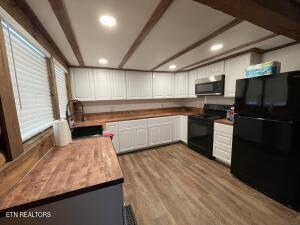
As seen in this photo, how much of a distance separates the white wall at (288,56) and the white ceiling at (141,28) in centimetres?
20

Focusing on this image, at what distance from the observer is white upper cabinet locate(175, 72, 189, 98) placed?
4066 mm

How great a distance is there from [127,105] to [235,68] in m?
2.79

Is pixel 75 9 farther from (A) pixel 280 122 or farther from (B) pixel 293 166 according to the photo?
(B) pixel 293 166

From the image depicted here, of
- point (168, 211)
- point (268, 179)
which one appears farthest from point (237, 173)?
point (168, 211)

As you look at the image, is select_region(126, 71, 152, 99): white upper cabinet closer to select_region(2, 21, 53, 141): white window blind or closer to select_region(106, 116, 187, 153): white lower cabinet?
select_region(106, 116, 187, 153): white lower cabinet

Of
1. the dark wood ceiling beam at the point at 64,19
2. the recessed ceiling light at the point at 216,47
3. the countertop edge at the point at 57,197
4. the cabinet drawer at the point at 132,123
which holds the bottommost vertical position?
the cabinet drawer at the point at 132,123

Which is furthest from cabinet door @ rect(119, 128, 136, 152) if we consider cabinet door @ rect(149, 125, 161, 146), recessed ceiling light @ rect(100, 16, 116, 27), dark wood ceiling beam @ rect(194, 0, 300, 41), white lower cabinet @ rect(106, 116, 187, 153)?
dark wood ceiling beam @ rect(194, 0, 300, 41)

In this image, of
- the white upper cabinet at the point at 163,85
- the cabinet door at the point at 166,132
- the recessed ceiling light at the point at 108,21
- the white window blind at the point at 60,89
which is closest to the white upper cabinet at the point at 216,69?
the white upper cabinet at the point at 163,85

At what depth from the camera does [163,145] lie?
12.8 ft

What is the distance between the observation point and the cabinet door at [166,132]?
3762 millimetres

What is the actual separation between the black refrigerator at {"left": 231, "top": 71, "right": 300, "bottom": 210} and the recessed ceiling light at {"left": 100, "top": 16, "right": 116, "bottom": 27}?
6.54ft

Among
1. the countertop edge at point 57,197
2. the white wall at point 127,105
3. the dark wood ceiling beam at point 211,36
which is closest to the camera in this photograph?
the countertop edge at point 57,197

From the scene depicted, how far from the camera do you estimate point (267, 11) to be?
1.01 meters

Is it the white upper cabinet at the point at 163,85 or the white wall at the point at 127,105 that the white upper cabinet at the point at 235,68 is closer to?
the white upper cabinet at the point at 163,85
